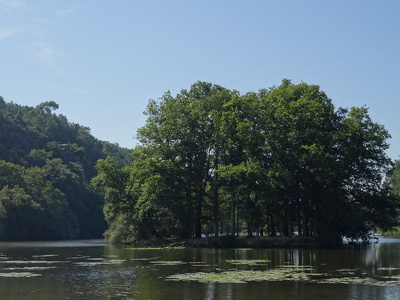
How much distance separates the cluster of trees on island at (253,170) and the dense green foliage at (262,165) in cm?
13

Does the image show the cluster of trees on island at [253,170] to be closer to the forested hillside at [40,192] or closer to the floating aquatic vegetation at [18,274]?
the floating aquatic vegetation at [18,274]

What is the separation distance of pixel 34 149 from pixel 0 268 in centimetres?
14789

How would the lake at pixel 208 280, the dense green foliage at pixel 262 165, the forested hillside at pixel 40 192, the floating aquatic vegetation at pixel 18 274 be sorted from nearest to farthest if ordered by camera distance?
the lake at pixel 208 280
the floating aquatic vegetation at pixel 18 274
the dense green foliage at pixel 262 165
the forested hillside at pixel 40 192

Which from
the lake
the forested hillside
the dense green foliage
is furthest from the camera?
the forested hillside

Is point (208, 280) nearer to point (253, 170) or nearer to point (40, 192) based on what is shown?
point (253, 170)

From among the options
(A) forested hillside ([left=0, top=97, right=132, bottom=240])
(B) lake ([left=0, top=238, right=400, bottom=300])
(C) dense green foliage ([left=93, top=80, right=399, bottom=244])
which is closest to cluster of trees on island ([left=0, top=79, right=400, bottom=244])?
(C) dense green foliage ([left=93, top=80, right=399, bottom=244])

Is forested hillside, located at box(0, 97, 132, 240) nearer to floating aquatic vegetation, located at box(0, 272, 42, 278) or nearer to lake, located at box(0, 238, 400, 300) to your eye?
lake, located at box(0, 238, 400, 300)

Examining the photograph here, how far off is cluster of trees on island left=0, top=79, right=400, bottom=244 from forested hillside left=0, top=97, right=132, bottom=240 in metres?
36.7

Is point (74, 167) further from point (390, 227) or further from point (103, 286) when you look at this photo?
point (103, 286)

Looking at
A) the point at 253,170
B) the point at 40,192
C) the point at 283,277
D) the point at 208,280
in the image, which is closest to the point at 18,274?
the point at 208,280

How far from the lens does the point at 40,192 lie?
13675 centimetres

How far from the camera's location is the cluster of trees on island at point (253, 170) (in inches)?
2434

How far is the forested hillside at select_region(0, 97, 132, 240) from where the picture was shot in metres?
123

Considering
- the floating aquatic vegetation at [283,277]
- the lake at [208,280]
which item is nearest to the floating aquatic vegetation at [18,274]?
the lake at [208,280]
